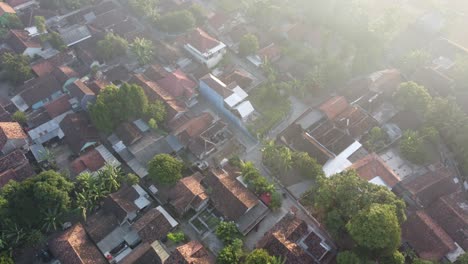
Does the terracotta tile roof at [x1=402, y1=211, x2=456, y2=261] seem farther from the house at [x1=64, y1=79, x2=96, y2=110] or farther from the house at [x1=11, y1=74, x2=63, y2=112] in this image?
the house at [x1=11, y1=74, x2=63, y2=112]

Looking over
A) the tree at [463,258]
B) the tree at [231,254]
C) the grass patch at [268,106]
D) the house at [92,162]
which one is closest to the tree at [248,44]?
the grass patch at [268,106]

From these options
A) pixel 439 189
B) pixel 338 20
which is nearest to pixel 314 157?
pixel 439 189

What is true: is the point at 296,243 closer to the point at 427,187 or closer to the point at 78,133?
the point at 427,187

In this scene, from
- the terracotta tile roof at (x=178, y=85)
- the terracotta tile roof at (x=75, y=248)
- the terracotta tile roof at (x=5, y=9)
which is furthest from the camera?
the terracotta tile roof at (x=5, y=9)

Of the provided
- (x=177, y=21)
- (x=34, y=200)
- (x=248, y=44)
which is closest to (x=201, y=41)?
(x=248, y=44)

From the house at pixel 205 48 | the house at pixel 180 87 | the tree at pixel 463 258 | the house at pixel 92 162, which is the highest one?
the house at pixel 205 48

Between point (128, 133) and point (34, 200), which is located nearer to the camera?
point (34, 200)

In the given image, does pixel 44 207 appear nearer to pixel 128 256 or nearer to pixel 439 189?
pixel 128 256

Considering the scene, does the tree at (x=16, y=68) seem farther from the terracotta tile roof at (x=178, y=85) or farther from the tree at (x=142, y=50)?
the terracotta tile roof at (x=178, y=85)
